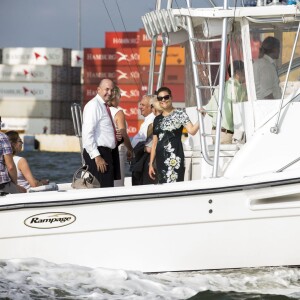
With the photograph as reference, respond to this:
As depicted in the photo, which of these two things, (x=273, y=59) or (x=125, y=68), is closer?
(x=273, y=59)

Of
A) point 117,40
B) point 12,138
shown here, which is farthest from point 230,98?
point 117,40

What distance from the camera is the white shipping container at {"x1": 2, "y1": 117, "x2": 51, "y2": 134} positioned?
7394cm

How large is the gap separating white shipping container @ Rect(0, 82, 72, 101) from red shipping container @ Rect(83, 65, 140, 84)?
227 centimetres

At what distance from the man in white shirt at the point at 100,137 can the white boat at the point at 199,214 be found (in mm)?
681

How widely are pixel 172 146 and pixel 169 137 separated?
0.27ft

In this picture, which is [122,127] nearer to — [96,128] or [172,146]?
[96,128]

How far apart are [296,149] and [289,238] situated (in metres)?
0.74

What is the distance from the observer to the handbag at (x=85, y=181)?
9.14 meters

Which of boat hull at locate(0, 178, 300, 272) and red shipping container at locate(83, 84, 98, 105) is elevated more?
boat hull at locate(0, 178, 300, 272)

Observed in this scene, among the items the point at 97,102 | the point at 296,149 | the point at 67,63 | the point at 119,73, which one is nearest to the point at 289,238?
the point at 296,149

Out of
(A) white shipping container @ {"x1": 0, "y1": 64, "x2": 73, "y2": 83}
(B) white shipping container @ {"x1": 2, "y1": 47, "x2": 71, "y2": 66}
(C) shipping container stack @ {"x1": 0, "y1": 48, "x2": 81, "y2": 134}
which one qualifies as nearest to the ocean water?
(C) shipping container stack @ {"x1": 0, "y1": 48, "x2": 81, "y2": 134}

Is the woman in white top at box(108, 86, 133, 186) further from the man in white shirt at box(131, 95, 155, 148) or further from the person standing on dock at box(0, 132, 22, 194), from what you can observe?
the person standing on dock at box(0, 132, 22, 194)

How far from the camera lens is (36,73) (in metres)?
76.4

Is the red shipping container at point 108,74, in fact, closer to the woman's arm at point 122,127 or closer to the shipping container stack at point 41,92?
the shipping container stack at point 41,92
